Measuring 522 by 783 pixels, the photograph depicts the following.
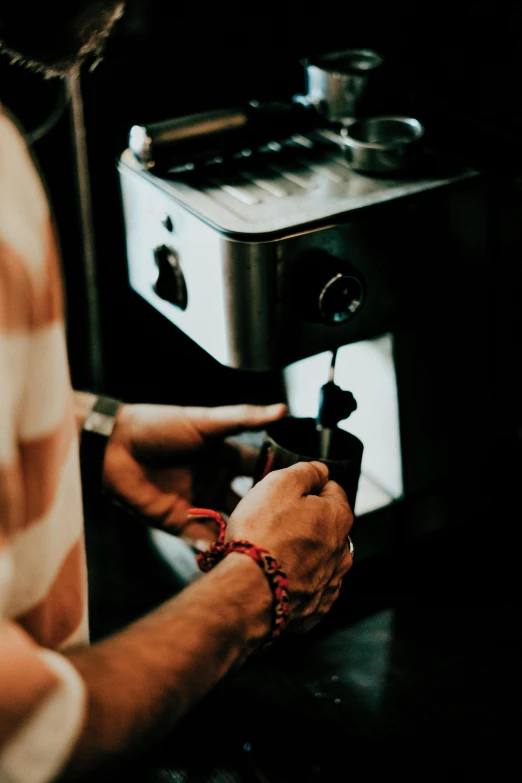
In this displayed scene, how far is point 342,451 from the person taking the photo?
79cm

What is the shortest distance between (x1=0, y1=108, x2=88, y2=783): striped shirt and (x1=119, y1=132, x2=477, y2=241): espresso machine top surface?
0.30 meters

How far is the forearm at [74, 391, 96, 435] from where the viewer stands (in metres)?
0.92

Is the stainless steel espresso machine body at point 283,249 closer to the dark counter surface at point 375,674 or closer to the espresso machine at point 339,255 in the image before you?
the espresso machine at point 339,255

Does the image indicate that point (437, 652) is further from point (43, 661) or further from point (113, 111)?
point (113, 111)

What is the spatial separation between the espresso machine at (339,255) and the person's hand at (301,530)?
0.18 m

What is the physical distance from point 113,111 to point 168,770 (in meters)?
0.89

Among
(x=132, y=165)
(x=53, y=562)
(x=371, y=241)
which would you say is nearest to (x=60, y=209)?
(x=132, y=165)

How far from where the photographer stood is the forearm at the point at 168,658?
48cm

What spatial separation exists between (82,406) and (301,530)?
403 millimetres

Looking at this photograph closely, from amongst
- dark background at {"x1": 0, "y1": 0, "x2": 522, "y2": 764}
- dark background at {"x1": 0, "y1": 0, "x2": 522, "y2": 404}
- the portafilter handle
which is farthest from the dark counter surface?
the portafilter handle

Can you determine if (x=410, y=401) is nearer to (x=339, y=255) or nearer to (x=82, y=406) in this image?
(x=339, y=255)

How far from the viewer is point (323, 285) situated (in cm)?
77

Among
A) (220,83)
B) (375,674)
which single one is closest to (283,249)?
(375,674)

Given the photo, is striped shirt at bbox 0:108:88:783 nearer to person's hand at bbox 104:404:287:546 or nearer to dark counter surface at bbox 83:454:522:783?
dark counter surface at bbox 83:454:522:783
